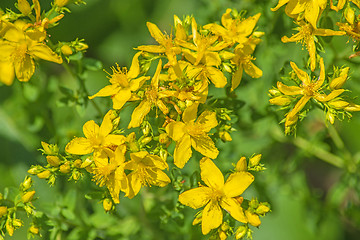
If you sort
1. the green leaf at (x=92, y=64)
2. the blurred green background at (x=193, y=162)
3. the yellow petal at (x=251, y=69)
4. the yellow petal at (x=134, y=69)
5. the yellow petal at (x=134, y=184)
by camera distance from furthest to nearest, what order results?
the blurred green background at (x=193, y=162), the green leaf at (x=92, y=64), the yellow petal at (x=251, y=69), the yellow petal at (x=134, y=69), the yellow petal at (x=134, y=184)

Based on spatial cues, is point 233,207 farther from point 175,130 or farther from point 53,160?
point 53,160

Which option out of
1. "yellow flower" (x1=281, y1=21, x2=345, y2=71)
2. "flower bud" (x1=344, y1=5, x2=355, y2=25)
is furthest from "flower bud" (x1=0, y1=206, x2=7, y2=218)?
"flower bud" (x1=344, y1=5, x2=355, y2=25)

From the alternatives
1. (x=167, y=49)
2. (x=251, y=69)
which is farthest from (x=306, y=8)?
A: (x=167, y=49)

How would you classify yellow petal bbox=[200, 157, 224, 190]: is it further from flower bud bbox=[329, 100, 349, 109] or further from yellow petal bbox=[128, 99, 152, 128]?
flower bud bbox=[329, 100, 349, 109]

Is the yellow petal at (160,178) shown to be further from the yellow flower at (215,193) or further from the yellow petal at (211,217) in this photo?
the yellow petal at (211,217)

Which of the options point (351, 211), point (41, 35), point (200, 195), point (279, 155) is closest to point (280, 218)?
point (279, 155)

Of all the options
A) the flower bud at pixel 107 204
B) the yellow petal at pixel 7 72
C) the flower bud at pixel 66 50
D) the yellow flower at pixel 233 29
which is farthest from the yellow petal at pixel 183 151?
the yellow petal at pixel 7 72

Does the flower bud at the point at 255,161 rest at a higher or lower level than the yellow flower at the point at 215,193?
higher
